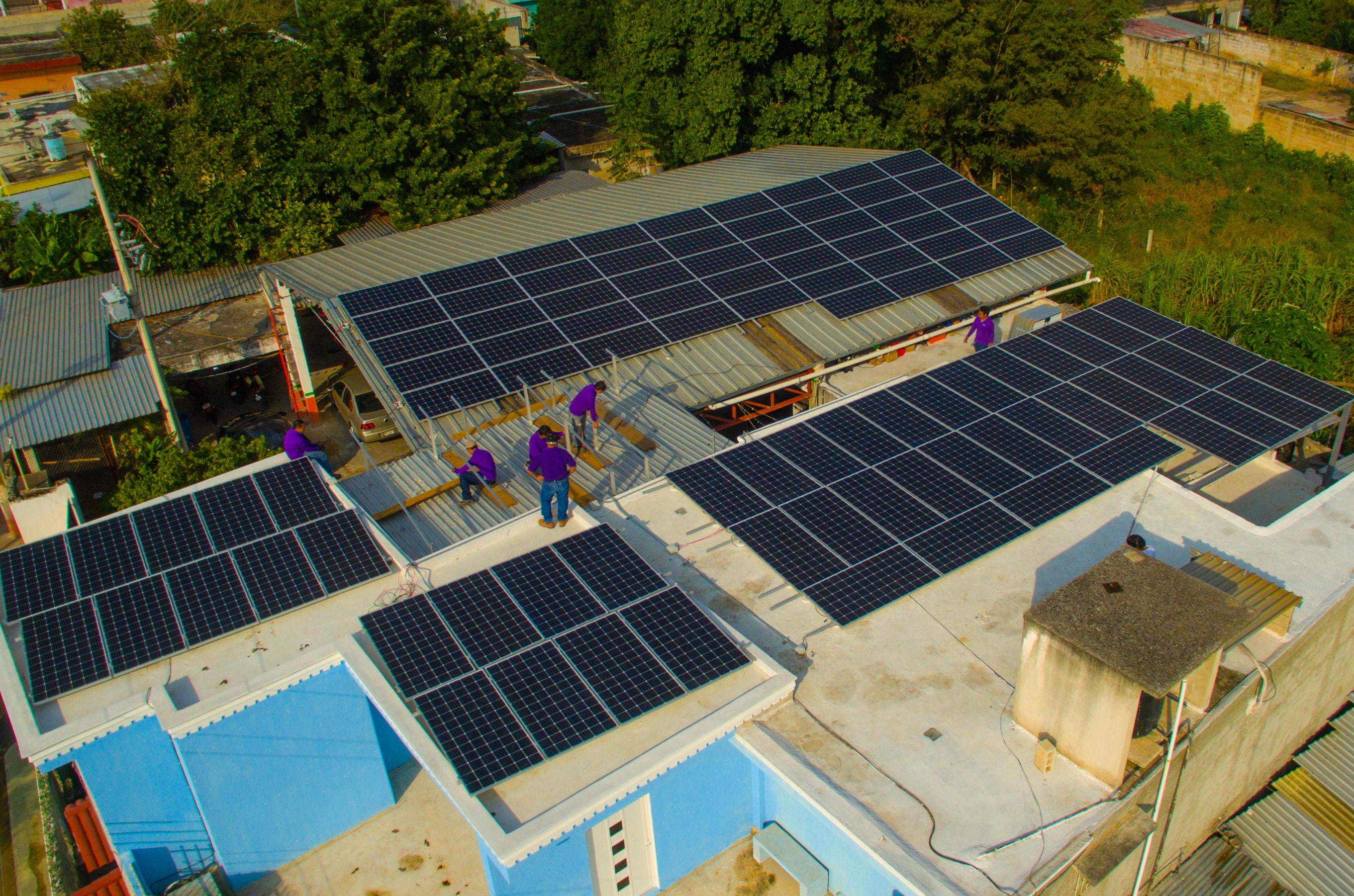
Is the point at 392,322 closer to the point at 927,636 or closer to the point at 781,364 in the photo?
the point at 781,364

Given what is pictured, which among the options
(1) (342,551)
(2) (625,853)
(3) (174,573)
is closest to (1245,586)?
(2) (625,853)

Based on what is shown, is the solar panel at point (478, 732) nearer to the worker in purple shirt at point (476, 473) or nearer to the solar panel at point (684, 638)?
the solar panel at point (684, 638)

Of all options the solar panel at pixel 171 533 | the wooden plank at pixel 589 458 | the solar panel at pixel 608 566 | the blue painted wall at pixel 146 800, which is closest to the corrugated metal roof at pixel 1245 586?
the solar panel at pixel 608 566

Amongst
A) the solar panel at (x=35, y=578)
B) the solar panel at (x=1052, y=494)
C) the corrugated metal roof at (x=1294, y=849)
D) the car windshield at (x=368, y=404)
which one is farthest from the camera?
the car windshield at (x=368, y=404)

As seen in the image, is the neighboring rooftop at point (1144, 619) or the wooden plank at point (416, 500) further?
the wooden plank at point (416, 500)

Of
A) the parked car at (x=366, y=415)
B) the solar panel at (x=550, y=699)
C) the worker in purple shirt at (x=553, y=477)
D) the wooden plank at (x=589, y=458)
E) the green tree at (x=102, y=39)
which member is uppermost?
the green tree at (x=102, y=39)

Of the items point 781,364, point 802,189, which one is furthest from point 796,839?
point 802,189

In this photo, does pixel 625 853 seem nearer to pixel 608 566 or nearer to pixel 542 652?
pixel 542 652
